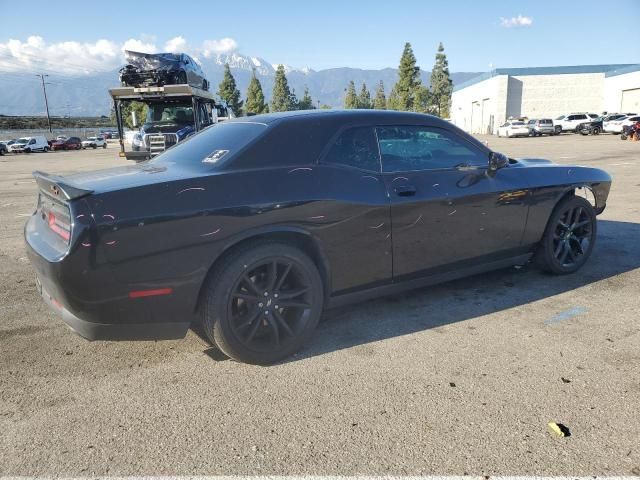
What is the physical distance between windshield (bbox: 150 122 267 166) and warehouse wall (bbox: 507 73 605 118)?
58.6 metres

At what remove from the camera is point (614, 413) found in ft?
8.27

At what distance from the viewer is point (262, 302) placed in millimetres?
3080

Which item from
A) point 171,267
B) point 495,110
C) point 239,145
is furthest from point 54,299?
point 495,110

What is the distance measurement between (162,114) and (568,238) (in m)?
13.3

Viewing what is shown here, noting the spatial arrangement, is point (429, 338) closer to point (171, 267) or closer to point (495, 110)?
point (171, 267)

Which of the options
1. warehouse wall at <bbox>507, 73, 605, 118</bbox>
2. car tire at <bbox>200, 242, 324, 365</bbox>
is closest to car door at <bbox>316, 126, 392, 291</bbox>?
car tire at <bbox>200, 242, 324, 365</bbox>

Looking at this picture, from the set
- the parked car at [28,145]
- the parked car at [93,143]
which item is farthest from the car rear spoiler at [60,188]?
the parked car at [93,143]

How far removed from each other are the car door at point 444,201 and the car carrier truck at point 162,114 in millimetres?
11586

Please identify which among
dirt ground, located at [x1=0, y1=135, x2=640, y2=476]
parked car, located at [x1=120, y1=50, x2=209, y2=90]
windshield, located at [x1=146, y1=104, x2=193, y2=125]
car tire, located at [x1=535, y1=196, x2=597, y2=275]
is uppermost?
parked car, located at [x1=120, y1=50, x2=209, y2=90]

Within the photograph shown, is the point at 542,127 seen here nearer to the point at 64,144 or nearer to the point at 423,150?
the point at 423,150

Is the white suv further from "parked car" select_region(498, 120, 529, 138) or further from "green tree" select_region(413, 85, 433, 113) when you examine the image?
"green tree" select_region(413, 85, 433, 113)

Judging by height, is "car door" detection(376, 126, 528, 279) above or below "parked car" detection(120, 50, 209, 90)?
below

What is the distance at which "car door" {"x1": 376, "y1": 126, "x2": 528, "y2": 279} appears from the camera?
11.6 feet

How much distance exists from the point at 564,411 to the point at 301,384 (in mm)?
1412
